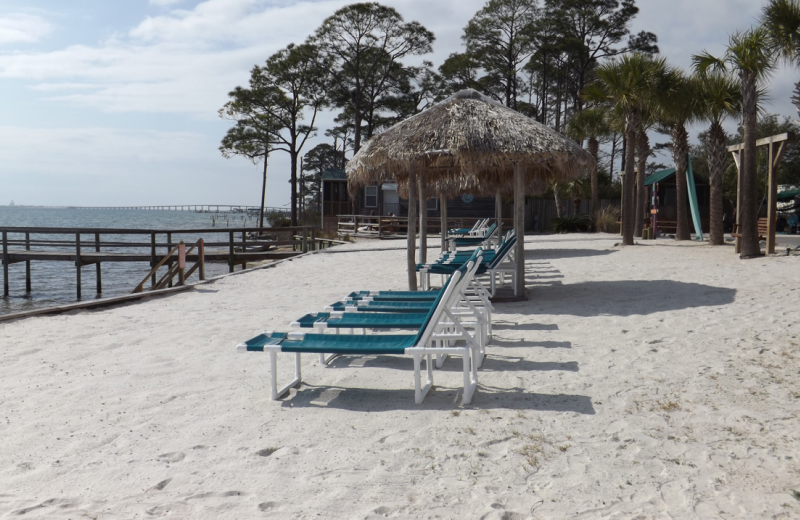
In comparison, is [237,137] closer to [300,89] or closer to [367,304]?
[300,89]

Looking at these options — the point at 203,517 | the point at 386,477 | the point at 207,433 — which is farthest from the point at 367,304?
the point at 203,517

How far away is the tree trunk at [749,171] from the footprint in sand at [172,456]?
507 inches

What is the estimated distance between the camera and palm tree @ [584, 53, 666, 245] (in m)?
17.6

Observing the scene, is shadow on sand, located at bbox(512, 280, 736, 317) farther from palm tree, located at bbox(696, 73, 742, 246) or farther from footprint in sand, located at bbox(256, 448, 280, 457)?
palm tree, located at bbox(696, 73, 742, 246)

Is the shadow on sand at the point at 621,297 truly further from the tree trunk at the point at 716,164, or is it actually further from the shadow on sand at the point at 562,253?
the tree trunk at the point at 716,164

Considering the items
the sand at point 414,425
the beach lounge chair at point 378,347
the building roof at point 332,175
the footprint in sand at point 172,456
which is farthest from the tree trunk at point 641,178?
the footprint in sand at point 172,456

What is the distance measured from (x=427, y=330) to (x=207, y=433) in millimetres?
1672

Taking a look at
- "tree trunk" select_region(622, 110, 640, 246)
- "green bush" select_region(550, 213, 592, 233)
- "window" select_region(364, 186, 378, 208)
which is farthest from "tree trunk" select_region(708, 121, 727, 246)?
"window" select_region(364, 186, 378, 208)

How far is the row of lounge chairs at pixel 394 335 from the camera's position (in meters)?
4.40

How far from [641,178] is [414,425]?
61.4ft

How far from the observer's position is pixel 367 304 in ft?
19.7

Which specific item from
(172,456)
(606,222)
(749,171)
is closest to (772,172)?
(749,171)

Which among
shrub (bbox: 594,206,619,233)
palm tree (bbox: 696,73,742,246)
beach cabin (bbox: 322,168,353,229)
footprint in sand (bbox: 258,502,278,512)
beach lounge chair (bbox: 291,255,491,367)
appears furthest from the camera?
beach cabin (bbox: 322,168,353,229)

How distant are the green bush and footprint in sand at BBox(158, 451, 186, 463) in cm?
2531
